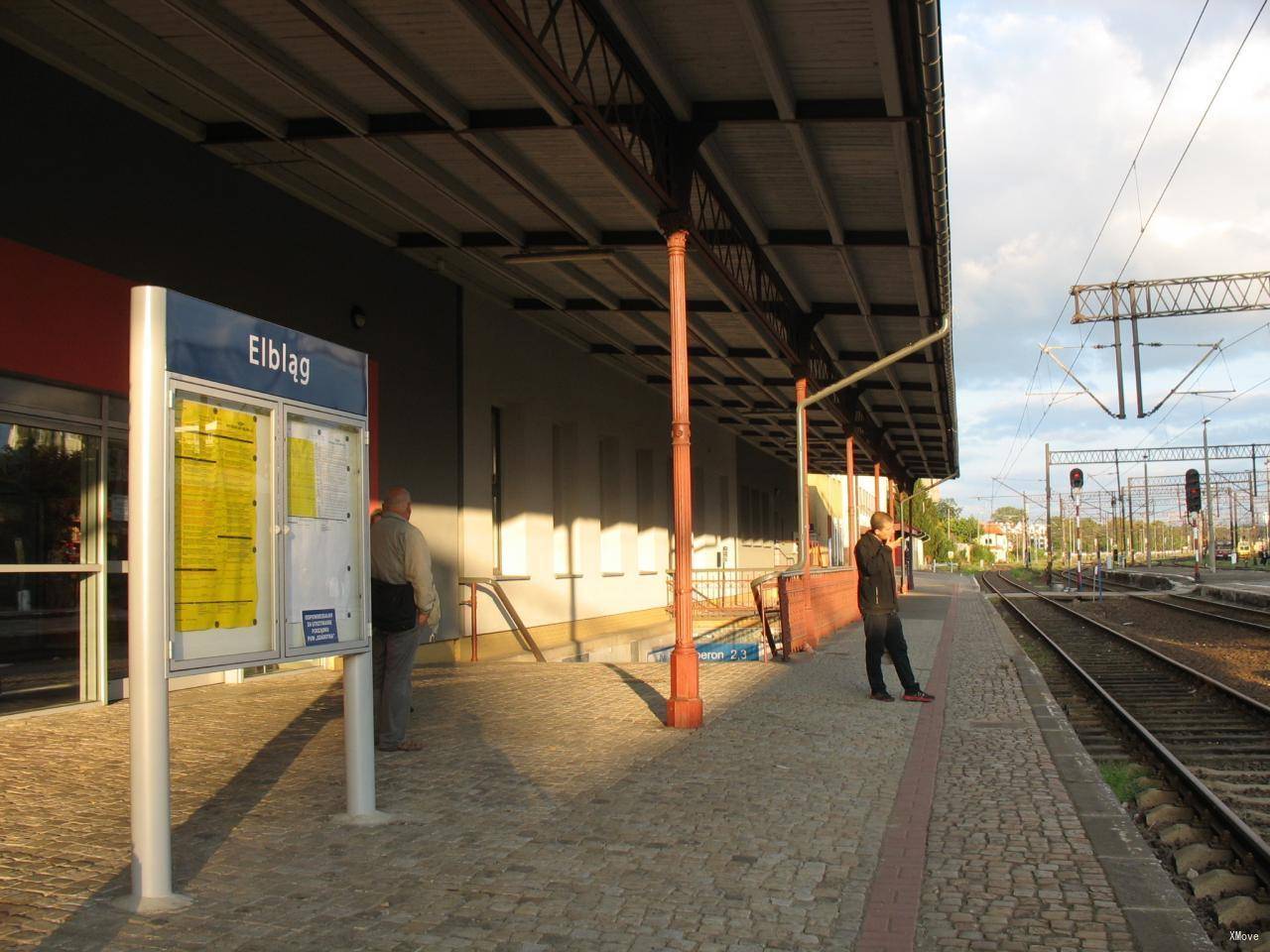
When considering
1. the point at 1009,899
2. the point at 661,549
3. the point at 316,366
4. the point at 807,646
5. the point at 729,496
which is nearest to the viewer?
the point at 1009,899

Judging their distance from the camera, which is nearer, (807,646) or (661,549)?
(807,646)

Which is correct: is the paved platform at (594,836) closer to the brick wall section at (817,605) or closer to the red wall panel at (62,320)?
the red wall panel at (62,320)

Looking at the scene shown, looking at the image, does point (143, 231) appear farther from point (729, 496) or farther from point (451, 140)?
point (729, 496)

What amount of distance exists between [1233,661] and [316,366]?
14.7m

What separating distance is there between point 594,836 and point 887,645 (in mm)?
5627

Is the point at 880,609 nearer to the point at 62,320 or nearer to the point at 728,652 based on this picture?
the point at 62,320

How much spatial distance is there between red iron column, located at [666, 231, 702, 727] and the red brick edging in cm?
177

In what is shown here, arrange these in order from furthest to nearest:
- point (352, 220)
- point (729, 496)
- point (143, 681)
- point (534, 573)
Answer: point (729, 496)
point (534, 573)
point (352, 220)
point (143, 681)

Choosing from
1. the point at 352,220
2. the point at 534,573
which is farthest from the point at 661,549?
the point at 352,220

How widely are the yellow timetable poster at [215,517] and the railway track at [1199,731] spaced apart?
195 inches

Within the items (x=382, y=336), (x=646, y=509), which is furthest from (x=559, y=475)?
(x=382, y=336)

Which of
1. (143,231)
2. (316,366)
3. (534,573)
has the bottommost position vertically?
(534,573)

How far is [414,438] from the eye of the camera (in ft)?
47.9

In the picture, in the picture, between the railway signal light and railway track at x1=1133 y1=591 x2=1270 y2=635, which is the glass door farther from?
the railway signal light
